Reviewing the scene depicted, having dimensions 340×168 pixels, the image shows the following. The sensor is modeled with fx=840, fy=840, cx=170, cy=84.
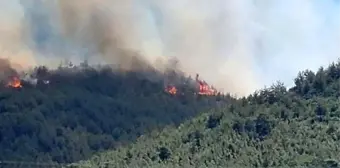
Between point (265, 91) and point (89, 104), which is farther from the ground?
point (89, 104)

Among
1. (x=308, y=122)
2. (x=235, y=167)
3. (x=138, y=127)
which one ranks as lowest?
(x=235, y=167)

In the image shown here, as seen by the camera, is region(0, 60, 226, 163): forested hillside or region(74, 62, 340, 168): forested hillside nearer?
region(74, 62, 340, 168): forested hillside

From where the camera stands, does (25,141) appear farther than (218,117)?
Yes

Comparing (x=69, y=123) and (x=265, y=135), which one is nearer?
(x=265, y=135)

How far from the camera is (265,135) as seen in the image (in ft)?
309

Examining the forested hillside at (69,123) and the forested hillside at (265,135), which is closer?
the forested hillside at (265,135)

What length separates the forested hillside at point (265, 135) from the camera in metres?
85.7

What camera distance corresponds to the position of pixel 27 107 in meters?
189

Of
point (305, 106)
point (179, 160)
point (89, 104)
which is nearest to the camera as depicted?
point (179, 160)

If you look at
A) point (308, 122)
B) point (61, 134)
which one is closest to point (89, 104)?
point (61, 134)

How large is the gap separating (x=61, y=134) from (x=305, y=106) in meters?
77.1

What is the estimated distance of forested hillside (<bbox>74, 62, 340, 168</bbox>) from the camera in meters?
85.7

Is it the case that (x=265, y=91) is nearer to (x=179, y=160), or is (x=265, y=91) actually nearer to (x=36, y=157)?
(x=179, y=160)

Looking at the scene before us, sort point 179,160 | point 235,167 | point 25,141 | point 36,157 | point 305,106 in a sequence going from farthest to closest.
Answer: point 25,141, point 36,157, point 305,106, point 179,160, point 235,167
